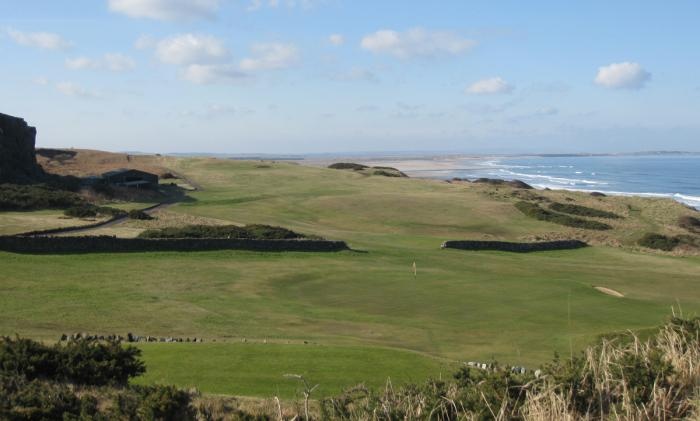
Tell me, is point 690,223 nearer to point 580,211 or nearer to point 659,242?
point 580,211

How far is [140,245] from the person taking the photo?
35.8 meters

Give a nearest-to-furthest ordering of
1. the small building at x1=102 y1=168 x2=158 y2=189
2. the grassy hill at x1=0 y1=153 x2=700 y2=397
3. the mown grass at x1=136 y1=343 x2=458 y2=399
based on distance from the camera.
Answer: the mown grass at x1=136 y1=343 x2=458 y2=399, the grassy hill at x1=0 y1=153 x2=700 y2=397, the small building at x1=102 y1=168 x2=158 y2=189

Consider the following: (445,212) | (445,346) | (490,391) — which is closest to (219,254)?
(445,346)

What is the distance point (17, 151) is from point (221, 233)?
41.5 m

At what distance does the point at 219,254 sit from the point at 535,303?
56.4 ft

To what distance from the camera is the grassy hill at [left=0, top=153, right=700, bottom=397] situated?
15.6 metres

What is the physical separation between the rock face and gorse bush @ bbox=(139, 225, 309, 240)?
109 ft

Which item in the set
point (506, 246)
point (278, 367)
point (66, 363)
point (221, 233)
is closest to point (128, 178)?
point (221, 233)

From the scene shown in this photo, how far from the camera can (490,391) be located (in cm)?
786

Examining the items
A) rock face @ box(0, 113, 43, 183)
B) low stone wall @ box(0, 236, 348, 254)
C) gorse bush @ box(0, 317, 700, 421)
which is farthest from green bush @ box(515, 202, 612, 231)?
gorse bush @ box(0, 317, 700, 421)

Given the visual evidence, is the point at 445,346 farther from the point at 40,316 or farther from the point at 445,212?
the point at 445,212

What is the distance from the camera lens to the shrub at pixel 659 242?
58031 mm

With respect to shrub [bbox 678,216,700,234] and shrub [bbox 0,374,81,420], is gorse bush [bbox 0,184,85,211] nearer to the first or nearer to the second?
shrub [bbox 0,374,81,420]

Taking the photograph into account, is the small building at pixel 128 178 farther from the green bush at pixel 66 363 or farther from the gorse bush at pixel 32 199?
the green bush at pixel 66 363
